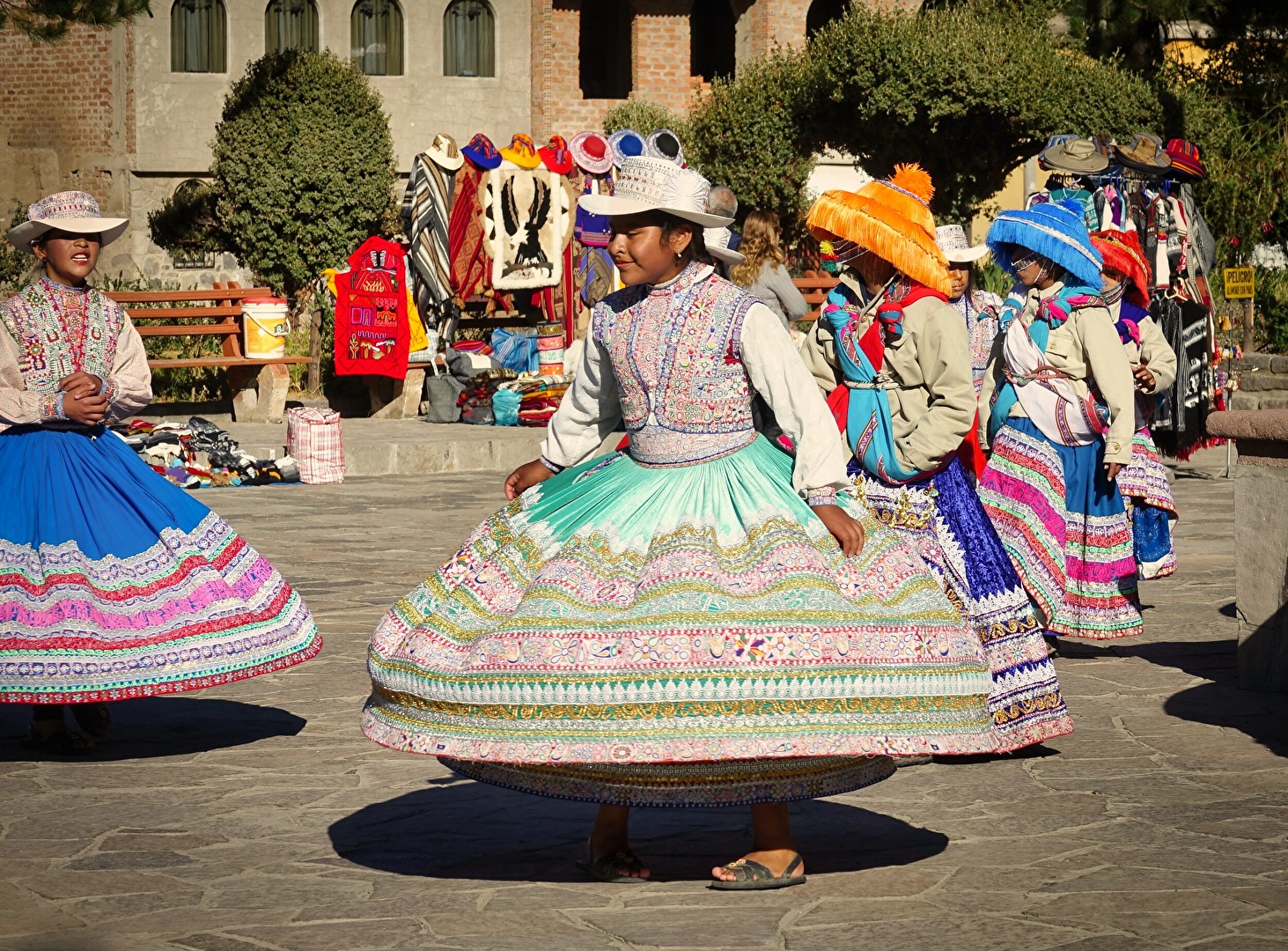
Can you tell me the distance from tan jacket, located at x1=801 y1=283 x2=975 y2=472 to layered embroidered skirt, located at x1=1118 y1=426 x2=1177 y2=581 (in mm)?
2453

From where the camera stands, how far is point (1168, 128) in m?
32.3

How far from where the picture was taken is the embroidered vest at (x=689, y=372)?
5.16 m

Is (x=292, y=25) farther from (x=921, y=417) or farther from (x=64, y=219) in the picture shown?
(x=921, y=417)

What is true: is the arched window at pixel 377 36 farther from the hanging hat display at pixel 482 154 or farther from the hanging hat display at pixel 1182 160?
the hanging hat display at pixel 1182 160

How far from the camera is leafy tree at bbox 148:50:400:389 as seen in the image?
27688mm

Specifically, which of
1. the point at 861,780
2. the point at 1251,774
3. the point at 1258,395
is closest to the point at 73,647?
the point at 861,780

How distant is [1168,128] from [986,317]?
23618 mm

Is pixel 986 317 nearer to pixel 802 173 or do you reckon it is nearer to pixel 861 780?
pixel 861 780

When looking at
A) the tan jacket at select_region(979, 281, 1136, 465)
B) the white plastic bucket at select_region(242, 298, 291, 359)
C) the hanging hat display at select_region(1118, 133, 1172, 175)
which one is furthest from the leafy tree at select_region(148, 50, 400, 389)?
the tan jacket at select_region(979, 281, 1136, 465)

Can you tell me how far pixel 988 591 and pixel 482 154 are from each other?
15785 millimetres

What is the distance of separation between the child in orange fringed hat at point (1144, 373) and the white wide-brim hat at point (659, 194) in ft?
14.7

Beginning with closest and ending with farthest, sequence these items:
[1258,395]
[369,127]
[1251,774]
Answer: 1. [1251,774]
2. [1258,395]
3. [369,127]

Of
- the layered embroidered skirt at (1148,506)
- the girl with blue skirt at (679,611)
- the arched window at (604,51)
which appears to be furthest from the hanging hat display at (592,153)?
the girl with blue skirt at (679,611)

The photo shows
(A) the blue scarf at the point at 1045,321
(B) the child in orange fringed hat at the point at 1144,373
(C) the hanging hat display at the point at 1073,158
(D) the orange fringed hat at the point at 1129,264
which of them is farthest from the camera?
(C) the hanging hat display at the point at 1073,158
